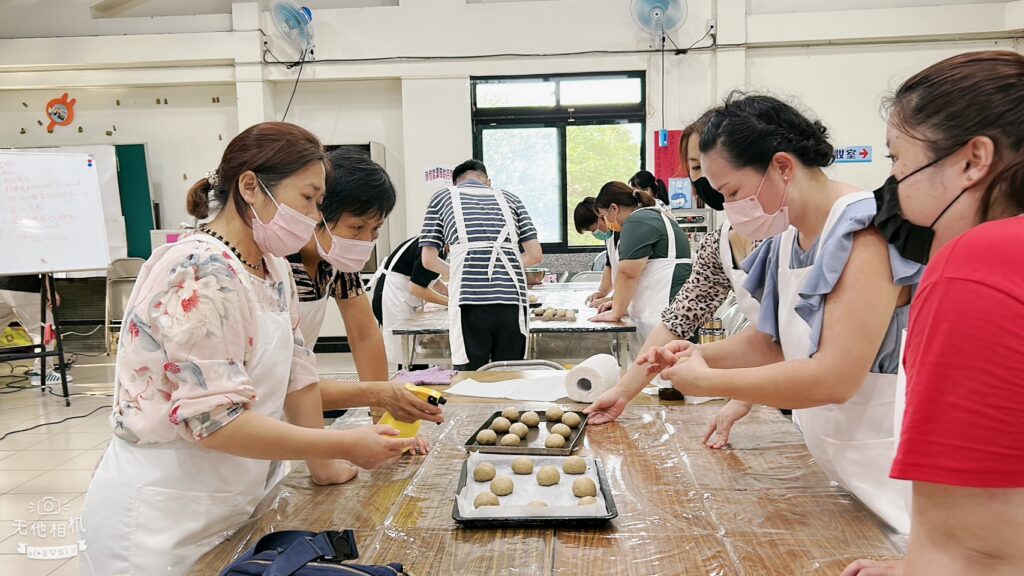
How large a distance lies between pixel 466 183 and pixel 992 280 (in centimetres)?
310

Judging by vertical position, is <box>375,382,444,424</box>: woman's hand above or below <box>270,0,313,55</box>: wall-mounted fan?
below

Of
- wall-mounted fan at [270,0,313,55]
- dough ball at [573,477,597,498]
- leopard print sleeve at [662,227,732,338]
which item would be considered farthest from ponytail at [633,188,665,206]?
wall-mounted fan at [270,0,313,55]

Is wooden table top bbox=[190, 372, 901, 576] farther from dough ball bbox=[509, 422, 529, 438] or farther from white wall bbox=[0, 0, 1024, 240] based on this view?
white wall bbox=[0, 0, 1024, 240]

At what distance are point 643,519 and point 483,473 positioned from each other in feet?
1.17

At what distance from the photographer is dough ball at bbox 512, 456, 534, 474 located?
146 cm

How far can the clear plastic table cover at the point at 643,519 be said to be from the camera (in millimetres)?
1086

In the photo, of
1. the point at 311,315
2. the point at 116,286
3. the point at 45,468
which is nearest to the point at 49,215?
the point at 116,286

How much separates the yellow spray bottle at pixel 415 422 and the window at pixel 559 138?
5.70 metres

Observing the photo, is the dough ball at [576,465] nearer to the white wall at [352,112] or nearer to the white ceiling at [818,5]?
the white wall at [352,112]

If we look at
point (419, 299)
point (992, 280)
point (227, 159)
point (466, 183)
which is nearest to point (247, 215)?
point (227, 159)

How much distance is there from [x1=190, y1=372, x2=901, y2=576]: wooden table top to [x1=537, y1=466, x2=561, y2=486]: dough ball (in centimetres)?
13

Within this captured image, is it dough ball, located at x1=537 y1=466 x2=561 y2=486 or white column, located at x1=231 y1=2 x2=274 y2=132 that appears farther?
white column, located at x1=231 y1=2 x2=274 y2=132

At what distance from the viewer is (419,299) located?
14.2 ft

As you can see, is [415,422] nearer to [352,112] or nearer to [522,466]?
[522,466]
